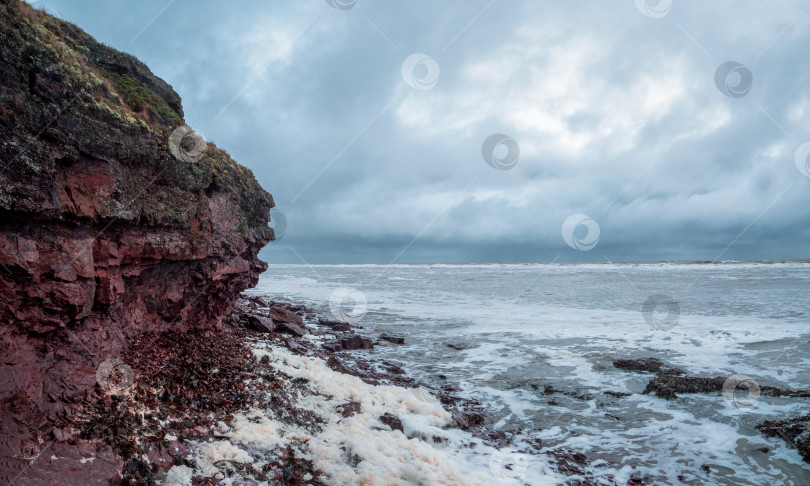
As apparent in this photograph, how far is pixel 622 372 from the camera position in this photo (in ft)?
44.0

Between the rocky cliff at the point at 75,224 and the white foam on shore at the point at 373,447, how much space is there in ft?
6.55

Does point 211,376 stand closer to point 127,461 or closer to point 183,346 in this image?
point 183,346

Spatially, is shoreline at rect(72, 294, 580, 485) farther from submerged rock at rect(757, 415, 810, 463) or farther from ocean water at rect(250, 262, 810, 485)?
submerged rock at rect(757, 415, 810, 463)

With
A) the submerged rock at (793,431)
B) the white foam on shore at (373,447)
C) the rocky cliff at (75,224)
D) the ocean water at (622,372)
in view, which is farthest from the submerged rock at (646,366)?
the rocky cliff at (75,224)

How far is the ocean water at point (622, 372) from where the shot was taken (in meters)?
7.78

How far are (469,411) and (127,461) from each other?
7.15m

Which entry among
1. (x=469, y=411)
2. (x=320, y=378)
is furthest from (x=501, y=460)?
(x=320, y=378)

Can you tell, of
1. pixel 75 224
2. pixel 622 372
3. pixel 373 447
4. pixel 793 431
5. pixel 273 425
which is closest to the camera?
pixel 75 224

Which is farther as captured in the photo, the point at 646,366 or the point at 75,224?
the point at 646,366

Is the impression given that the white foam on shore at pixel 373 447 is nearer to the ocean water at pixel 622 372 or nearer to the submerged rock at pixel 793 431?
the ocean water at pixel 622 372

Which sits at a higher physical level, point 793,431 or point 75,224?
point 75,224

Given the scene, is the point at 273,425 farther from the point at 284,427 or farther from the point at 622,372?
the point at 622,372

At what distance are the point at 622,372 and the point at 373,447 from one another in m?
10.00

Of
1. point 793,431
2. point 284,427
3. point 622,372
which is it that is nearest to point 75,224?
point 284,427
